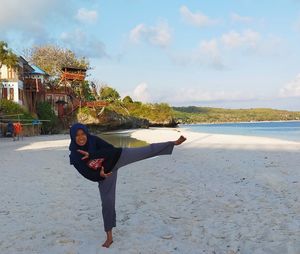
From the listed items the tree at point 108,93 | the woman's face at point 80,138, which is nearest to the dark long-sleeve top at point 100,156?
the woman's face at point 80,138

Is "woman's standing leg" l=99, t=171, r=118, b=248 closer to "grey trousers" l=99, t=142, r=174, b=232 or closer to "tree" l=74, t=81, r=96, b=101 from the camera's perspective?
"grey trousers" l=99, t=142, r=174, b=232

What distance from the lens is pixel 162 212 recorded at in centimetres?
675

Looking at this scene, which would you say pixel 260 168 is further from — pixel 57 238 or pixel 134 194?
pixel 57 238

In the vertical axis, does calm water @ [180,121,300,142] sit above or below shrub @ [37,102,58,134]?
below

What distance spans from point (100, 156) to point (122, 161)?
306 millimetres

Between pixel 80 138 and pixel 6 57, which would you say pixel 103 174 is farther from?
pixel 6 57

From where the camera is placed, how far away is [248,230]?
5562 millimetres

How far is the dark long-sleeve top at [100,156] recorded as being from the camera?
4.82 meters

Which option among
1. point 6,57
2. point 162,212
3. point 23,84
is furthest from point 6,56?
point 162,212

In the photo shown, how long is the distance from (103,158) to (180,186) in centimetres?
453

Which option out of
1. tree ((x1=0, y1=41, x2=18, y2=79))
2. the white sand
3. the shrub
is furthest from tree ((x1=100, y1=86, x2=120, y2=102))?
the white sand

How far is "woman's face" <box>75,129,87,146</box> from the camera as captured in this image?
4.74 metres

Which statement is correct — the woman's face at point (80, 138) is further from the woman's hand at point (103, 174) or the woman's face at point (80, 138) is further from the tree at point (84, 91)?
the tree at point (84, 91)

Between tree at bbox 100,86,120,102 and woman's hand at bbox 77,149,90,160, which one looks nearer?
woman's hand at bbox 77,149,90,160
